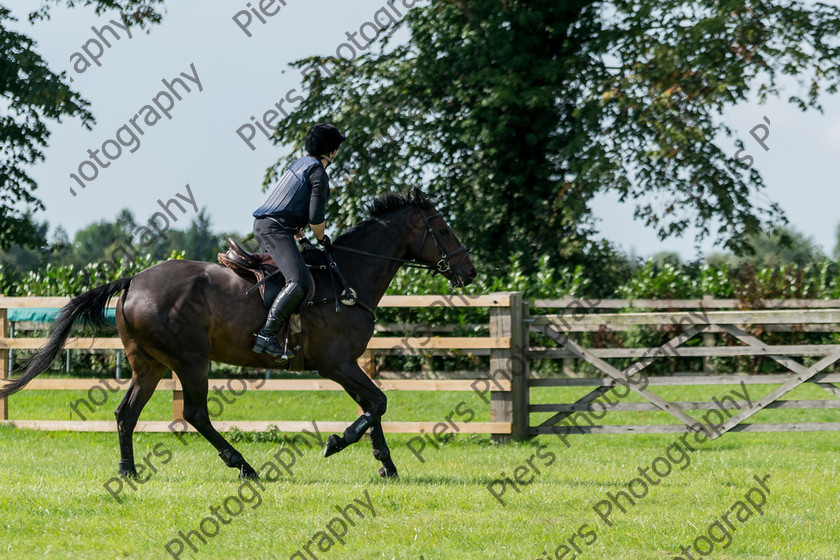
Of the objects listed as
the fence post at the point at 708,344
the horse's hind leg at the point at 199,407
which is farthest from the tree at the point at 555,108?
the horse's hind leg at the point at 199,407

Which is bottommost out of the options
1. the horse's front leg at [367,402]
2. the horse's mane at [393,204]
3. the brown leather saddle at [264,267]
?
the horse's front leg at [367,402]

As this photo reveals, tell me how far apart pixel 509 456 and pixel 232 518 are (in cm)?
421

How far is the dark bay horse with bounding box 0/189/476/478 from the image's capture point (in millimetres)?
7918

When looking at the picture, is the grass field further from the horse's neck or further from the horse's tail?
the horse's neck

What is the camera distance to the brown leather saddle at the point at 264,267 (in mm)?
8016

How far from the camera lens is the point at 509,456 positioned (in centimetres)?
980

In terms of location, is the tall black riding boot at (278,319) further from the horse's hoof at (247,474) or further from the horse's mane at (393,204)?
the horse's mane at (393,204)

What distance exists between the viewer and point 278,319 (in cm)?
786

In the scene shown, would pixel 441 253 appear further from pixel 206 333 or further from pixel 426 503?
pixel 426 503

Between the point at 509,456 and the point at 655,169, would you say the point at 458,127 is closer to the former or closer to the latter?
the point at 655,169

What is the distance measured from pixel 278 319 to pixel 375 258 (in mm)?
1169

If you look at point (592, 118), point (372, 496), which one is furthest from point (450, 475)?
point (592, 118)

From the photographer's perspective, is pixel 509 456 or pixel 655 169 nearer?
pixel 509 456

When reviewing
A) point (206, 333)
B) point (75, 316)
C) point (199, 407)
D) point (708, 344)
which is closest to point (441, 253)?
point (206, 333)
